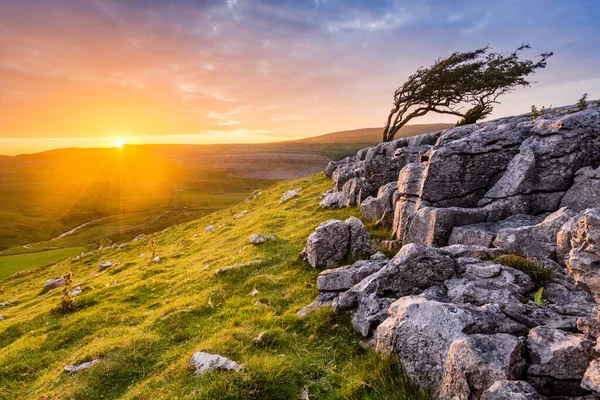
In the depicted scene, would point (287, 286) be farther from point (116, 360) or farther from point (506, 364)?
point (506, 364)

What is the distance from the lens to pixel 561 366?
228 inches

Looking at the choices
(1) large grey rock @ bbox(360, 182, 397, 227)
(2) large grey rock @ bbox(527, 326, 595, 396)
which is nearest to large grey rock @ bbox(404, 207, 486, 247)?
(1) large grey rock @ bbox(360, 182, 397, 227)

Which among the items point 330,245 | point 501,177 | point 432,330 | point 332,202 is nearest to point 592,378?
point 432,330

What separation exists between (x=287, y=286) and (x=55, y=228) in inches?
5773

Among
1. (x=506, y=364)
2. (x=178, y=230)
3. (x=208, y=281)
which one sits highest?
(x=506, y=364)

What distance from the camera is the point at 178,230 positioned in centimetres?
4706

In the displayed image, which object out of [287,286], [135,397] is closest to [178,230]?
[287,286]

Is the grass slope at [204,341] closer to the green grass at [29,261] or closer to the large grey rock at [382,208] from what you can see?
the large grey rock at [382,208]

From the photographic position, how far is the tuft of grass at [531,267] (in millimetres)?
9427

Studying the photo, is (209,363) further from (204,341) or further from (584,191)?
(584,191)

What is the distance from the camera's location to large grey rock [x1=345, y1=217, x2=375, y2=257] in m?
15.5

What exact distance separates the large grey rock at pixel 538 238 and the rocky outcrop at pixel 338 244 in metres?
6.03

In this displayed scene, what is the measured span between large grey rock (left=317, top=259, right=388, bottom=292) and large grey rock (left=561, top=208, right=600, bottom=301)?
6.22m

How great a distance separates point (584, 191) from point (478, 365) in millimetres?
11094
